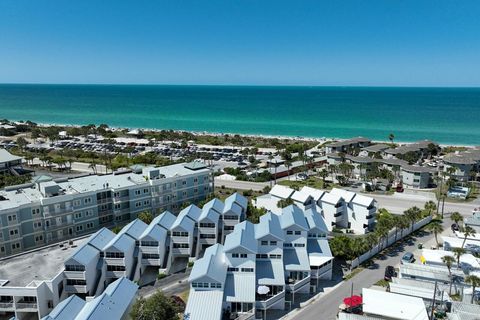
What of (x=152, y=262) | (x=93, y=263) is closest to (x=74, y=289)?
(x=93, y=263)

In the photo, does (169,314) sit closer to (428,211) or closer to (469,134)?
(428,211)

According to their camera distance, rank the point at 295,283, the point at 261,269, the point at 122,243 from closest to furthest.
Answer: the point at 295,283, the point at 261,269, the point at 122,243

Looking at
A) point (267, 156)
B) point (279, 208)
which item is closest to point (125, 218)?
point (279, 208)

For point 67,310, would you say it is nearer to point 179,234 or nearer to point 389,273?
point 179,234

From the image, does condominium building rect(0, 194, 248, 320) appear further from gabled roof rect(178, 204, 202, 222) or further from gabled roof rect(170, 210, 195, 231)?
gabled roof rect(178, 204, 202, 222)

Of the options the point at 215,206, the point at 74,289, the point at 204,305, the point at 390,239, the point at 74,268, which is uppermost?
the point at 215,206

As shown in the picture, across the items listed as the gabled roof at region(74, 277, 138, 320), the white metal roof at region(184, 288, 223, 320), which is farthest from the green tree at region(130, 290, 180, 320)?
the white metal roof at region(184, 288, 223, 320)

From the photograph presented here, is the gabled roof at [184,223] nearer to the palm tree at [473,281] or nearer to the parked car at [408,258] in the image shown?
the parked car at [408,258]

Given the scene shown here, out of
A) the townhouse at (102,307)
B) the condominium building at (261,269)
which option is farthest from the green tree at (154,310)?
the condominium building at (261,269)
